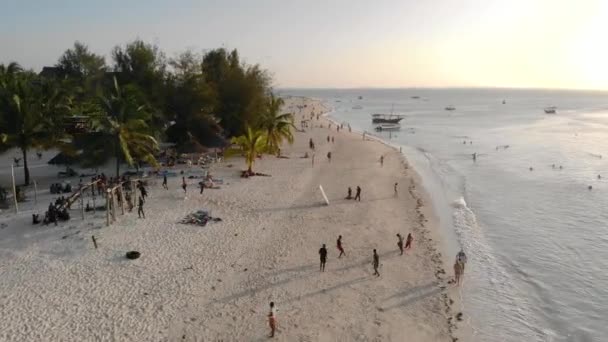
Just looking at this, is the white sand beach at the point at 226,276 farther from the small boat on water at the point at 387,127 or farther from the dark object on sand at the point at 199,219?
the small boat on water at the point at 387,127

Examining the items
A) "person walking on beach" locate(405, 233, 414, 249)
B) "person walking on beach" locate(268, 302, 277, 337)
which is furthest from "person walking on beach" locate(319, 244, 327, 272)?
"person walking on beach" locate(405, 233, 414, 249)

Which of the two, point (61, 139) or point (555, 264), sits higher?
point (61, 139)

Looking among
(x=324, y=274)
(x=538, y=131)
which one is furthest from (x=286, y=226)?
(x=538, y=131)

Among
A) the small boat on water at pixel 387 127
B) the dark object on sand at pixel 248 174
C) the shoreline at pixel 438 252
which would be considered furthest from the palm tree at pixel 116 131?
the small boat on water at pixel 387 127

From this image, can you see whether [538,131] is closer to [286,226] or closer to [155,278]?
[286,226]

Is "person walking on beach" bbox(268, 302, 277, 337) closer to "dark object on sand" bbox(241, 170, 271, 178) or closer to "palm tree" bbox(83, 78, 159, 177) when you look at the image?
"palm tree" bbox(83, 78, 159, 177)

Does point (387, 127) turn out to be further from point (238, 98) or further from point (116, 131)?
point (116, 131)
